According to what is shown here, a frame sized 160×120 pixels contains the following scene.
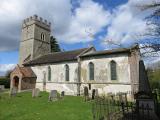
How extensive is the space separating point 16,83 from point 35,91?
12190mm

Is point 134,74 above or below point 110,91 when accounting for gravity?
above

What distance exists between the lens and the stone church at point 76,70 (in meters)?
22.0

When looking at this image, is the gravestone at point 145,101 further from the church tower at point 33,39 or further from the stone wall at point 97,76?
the church tower at point 33,39

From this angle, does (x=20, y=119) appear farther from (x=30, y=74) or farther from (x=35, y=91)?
(x=30, y=74)

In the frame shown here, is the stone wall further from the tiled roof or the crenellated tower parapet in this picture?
the crenellated tower parapet

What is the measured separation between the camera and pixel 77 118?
34.2ft

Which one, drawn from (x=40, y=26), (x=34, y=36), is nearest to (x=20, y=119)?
(x=34, y=36)

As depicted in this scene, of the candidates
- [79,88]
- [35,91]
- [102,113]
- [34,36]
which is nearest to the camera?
[102,113]

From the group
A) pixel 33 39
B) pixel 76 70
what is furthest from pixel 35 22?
pixel 76 70

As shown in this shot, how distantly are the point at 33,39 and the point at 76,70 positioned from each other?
15486 millimetres

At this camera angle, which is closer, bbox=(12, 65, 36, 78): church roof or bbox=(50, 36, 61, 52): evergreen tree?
bbox=(12, 65, 36, 78): church roof

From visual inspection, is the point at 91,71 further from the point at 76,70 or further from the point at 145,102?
the point at 145,102

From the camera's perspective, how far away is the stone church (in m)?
22.0

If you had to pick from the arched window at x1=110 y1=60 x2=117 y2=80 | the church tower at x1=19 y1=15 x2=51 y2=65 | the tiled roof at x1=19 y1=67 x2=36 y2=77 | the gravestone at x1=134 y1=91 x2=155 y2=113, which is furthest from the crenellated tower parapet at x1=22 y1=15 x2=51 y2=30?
the gravestone at x1=134 y1=91 x2=155 y2=113
